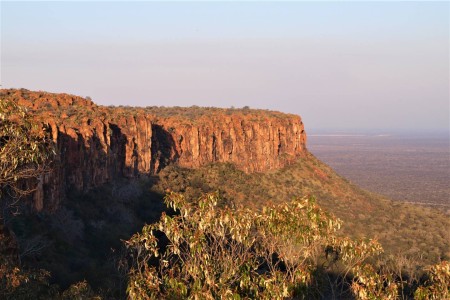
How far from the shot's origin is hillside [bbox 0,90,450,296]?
31.1 meters

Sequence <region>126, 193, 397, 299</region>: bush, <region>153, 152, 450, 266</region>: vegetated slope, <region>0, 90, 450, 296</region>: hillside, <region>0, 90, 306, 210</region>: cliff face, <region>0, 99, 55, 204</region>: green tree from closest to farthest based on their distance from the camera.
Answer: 1. <region>126, 193, 397, 299</region>: bush
2. <region>0, 99, 55, 204</region>: green tree
3. <region>0, 90, 450, 296</region>: hillside
4. <region>0, 90, 306, 210</region>: cliff face
5. <region>153, 152, 450, 266</region>: vegetated slope

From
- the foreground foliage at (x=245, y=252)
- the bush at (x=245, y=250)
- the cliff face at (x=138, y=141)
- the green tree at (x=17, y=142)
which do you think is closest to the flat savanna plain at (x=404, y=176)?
the cliff face at (x=138, y=141)

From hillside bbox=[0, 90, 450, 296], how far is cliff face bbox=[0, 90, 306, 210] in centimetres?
12

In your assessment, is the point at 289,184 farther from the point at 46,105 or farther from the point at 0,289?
the point at 0,289

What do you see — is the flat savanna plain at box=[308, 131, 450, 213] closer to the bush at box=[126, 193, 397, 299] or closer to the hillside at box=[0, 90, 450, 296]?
the hillside at box=[0, 90, 450, 296]

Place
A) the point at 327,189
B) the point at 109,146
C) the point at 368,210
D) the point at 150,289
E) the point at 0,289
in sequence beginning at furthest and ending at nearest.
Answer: the point at 327,189 → the point at 368,210 → the point at 109,146 → the point at 0,289 → the point at 150,289

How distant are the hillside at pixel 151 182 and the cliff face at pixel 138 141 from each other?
0.39ft

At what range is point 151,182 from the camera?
50.3 m

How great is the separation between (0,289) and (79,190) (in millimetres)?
25737

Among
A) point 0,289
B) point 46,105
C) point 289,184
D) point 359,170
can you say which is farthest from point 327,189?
point 359,170

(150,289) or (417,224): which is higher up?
(150,289)

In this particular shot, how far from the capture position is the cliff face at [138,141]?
37.4 metres

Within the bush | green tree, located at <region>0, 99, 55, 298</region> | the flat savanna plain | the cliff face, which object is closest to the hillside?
the cliff face

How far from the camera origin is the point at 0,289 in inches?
537
